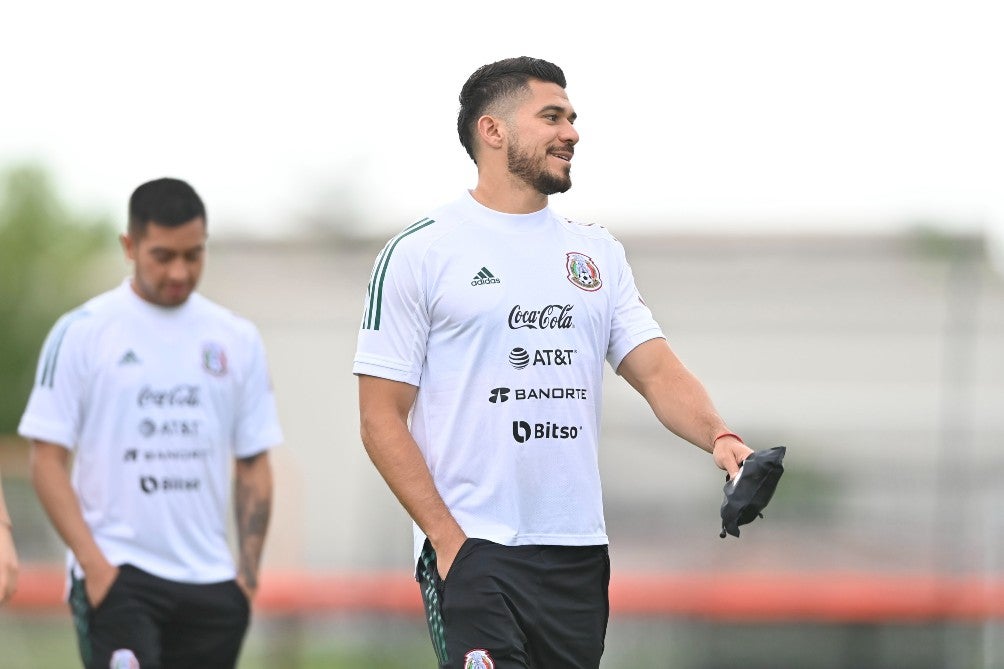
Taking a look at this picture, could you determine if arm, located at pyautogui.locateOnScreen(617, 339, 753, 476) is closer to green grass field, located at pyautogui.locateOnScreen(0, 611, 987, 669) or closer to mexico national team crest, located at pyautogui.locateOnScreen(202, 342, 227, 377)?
mexico national team crest, located at pyautogui.locateOnScreen(202, 342, 227, 377)

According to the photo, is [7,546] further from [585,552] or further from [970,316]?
[970,316]

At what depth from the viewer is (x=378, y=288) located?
4762 mm

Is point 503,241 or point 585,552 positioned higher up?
point 503,241

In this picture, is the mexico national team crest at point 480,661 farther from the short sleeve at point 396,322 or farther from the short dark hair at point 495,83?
the short dark hair at point 495,83

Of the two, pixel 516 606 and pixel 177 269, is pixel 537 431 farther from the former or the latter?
pixel 177 269

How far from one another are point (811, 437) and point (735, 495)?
1701 cm

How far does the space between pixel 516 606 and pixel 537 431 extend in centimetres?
51

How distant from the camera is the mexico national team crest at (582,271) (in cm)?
488

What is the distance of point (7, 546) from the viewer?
15.1ft

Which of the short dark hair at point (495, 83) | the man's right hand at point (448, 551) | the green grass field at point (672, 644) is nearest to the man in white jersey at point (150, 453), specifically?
the short dark hair at point (495, 83)

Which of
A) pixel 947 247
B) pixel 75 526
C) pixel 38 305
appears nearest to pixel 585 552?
pixel 75 526

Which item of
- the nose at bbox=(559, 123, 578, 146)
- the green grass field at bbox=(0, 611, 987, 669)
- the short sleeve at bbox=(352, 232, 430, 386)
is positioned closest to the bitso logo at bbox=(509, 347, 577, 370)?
the short sleeve at bbox=(352, 232, 430, 386)

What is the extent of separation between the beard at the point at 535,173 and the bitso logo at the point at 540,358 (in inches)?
20.1

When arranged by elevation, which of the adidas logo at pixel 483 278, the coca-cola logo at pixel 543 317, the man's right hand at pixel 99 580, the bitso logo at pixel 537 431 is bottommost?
the man's right hand at pixel 99 580
